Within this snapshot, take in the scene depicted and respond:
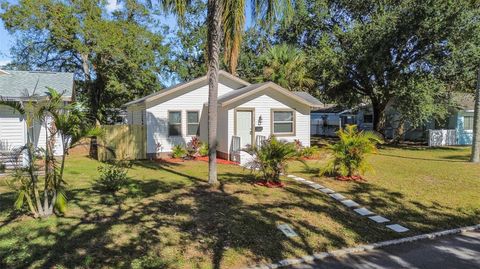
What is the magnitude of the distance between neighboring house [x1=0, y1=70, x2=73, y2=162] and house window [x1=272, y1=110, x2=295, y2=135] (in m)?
9.23

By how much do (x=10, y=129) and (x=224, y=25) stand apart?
8.94 meters

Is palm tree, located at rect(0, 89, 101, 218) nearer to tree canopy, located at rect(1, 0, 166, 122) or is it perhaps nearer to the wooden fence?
the wooden fence

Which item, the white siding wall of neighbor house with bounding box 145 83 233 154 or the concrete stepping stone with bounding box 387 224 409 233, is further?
the white siding wall of neighbor house with bounding box 145 83 233 154

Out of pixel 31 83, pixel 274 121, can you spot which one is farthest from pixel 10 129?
pixel 274 121

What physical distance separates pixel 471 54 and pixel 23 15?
87.3ft

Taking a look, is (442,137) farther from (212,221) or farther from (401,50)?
(212,221)

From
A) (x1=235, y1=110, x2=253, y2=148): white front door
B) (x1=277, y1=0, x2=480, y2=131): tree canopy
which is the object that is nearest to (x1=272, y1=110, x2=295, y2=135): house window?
(x1=235, y1=110, x2=253, y2=148): white front door

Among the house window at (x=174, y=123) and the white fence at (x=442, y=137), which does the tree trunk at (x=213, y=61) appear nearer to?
the house window at (x=174, y=123)

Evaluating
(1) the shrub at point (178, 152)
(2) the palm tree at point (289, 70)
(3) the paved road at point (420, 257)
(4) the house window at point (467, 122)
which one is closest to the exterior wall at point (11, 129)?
(1) the shrub at point (178, 152)

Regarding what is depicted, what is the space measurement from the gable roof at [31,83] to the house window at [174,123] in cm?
446

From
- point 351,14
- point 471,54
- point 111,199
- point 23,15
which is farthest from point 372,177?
point 23,15

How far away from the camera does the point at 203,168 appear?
41.8 feet

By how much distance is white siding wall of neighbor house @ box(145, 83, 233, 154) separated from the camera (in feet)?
51.5

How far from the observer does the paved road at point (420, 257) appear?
187 inches
